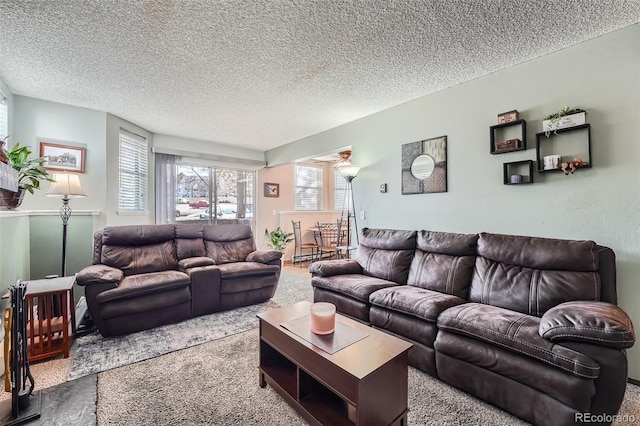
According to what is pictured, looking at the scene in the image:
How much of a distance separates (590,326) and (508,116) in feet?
6.04

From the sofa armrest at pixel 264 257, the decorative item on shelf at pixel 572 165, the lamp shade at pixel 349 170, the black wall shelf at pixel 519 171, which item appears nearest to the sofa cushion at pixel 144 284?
the sofa armrest at pixel 264 257

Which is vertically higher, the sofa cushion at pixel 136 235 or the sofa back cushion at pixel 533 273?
the sofa cushion at pixel 136 235

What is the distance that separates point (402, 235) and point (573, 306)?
1.57 meters

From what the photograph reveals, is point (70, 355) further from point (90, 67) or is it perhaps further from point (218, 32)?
point (218, 32)

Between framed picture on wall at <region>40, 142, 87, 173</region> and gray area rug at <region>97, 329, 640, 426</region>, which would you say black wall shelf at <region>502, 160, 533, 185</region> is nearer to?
gray area rug at <region>97, 329, 640, 426</region>

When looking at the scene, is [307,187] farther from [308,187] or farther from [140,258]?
[140,258]

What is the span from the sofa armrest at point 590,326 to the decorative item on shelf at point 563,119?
1383 mm

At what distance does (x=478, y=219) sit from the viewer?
2818mm

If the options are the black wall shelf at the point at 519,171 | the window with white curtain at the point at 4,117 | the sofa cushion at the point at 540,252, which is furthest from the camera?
the window with white curtain at the point at 4,117

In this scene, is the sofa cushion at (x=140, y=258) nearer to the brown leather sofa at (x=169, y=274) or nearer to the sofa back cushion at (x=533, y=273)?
the brown leather sofa at (x=169, y=274)

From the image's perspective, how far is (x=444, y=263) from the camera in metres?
2.61

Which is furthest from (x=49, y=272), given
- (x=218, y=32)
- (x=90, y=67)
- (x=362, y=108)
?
(x=362, y=108)

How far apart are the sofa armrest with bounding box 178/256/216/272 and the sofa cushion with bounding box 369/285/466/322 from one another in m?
2.06

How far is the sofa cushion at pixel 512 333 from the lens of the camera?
139cm
